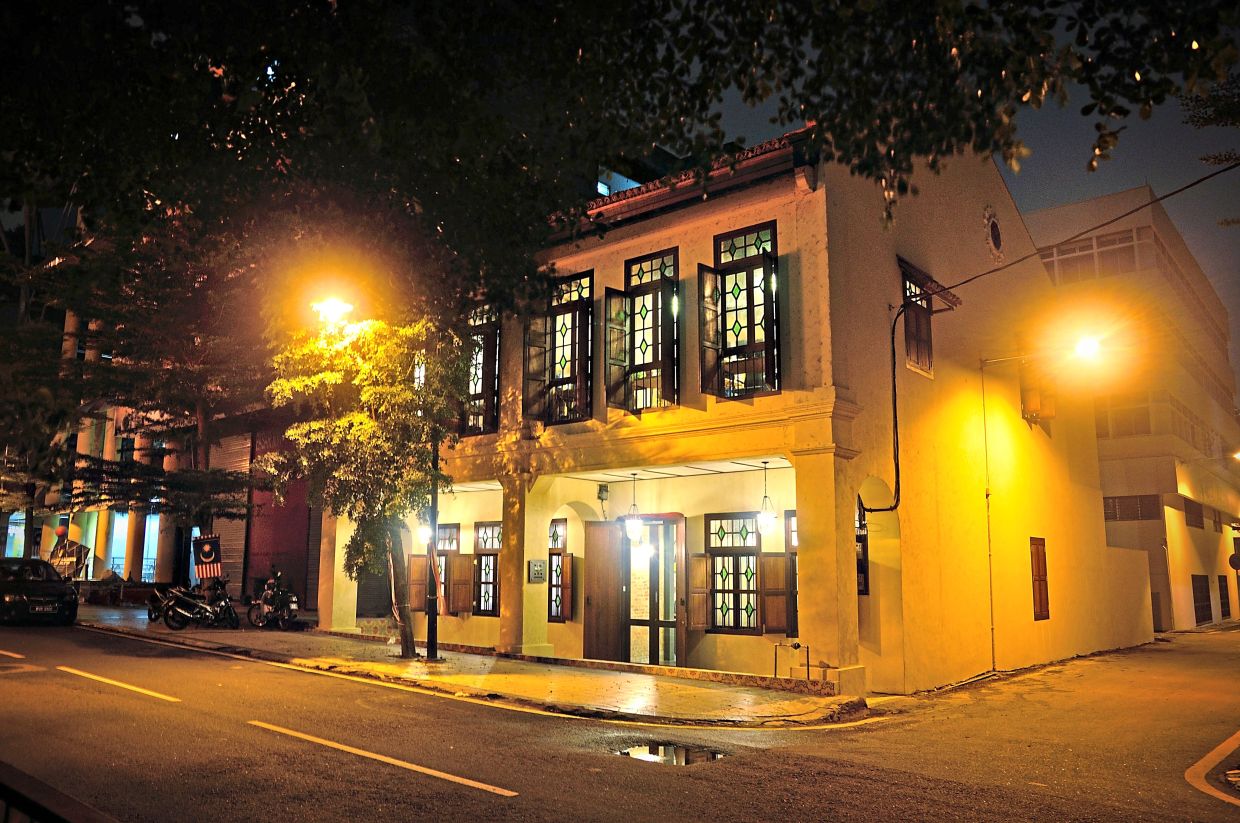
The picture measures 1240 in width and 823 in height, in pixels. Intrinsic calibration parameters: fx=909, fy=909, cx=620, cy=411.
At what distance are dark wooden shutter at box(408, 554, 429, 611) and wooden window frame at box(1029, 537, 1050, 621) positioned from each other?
44.1ft

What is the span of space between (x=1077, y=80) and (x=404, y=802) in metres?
6.65

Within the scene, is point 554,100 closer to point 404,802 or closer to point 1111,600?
point 404,802

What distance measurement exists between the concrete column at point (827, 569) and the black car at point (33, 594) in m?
18.5

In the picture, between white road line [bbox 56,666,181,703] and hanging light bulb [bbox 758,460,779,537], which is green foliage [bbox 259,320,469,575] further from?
hanging light bulb [bbox 758,460,779,537]

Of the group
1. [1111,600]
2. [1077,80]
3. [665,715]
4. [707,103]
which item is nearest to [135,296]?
[665,715]

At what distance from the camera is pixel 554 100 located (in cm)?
774

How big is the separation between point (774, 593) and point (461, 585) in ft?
25.4

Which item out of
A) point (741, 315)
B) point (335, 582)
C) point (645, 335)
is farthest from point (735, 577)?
point (335, 582)

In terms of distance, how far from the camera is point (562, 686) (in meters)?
13.4

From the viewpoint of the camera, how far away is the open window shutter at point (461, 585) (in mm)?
20062

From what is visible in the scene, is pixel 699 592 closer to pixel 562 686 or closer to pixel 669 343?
pixel 562 686

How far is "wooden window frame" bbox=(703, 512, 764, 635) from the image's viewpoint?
1593 cm

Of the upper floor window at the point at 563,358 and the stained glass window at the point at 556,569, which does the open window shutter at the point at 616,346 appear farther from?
the stained glass window at the point at 556,569

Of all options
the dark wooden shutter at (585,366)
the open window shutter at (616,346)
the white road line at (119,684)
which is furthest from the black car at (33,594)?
the open window shutter at (616,346)
